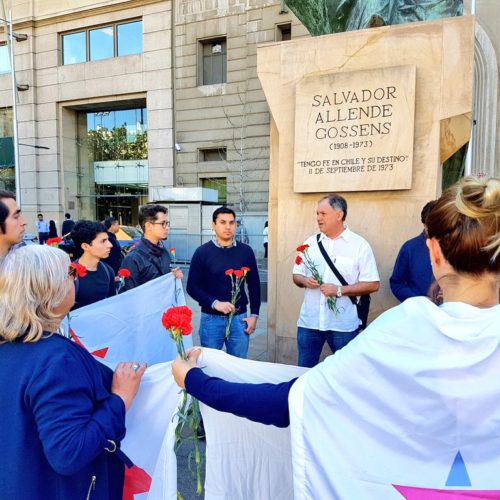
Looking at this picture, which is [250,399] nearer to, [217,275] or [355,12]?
[217,275]

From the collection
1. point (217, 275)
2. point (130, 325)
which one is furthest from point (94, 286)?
point (217, 275)

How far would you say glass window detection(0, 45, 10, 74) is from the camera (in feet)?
83.8

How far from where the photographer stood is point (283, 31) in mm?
20000

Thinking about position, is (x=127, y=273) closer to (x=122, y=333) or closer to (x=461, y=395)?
(x=122, y=333)

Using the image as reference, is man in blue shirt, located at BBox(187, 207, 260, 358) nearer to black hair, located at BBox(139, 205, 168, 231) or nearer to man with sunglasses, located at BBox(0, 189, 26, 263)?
black hair, located at BBox(139, 205, 168, 231)

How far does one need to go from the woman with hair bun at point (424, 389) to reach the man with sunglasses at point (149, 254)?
2688 millimetres

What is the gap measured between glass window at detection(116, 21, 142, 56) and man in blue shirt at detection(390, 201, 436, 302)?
2264cm

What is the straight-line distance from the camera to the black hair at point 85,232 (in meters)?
3.59

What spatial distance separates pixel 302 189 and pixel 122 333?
2082 mm

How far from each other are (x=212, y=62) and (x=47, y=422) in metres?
22.6

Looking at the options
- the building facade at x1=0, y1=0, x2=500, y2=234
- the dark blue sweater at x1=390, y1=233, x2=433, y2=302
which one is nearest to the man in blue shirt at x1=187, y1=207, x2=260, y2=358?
the dark blue sweater at x1=390, y1=233, x2=433, y2=302

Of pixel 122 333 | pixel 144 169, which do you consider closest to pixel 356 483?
pixel 122 333

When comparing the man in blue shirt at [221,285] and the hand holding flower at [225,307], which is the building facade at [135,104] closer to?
the man in blue shirt at [221,285]

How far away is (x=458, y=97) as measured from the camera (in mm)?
3637
